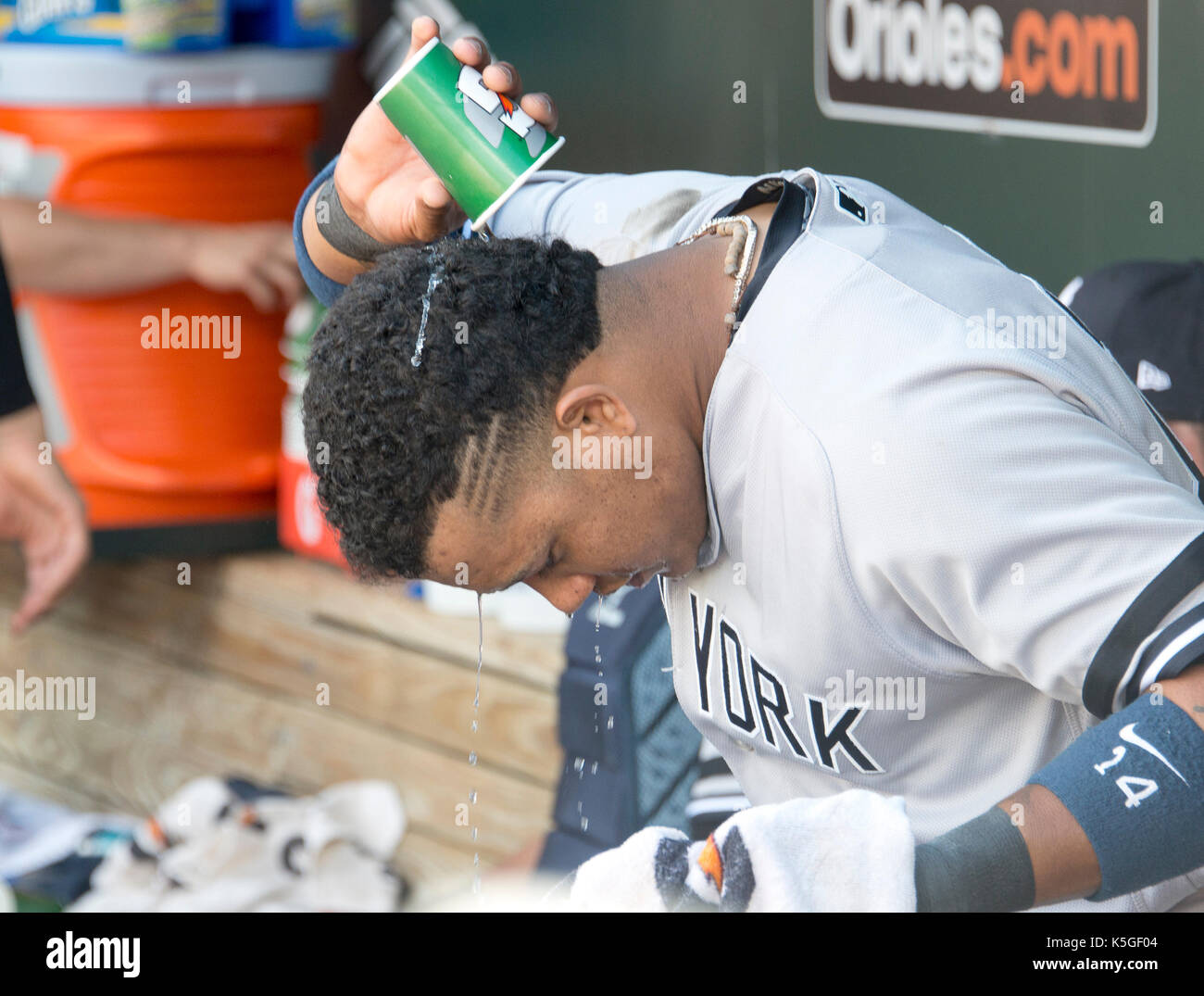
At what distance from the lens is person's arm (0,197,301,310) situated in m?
2.53

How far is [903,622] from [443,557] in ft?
1.30

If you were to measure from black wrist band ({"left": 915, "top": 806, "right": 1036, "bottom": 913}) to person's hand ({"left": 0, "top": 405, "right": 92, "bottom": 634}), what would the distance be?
193 centimetres

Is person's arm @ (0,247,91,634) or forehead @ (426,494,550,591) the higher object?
forehead @ (426,494,550,591)

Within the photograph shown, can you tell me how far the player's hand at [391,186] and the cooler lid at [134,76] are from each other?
1.12 metres

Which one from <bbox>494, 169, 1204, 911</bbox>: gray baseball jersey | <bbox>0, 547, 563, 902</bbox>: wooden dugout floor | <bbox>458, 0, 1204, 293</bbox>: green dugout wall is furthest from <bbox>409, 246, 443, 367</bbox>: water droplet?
<bbox>0, 547, 563, 902</bbox>: wooden dugout floor

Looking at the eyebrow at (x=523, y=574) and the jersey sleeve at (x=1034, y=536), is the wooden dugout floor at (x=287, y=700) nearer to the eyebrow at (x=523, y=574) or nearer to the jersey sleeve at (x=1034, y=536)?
the eyebrow at (x=523, y=574)

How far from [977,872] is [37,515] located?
6.74 ft

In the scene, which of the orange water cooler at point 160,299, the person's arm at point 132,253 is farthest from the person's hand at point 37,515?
the person's arm at point 132,253

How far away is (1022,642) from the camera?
101cm

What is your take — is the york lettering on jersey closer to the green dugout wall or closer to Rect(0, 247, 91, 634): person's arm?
the green dugout wall

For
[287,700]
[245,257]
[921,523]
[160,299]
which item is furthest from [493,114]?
[287,700]

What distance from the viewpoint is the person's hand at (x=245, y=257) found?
8.46ft
